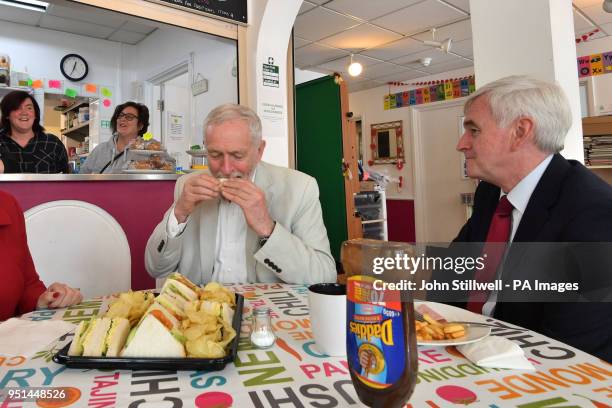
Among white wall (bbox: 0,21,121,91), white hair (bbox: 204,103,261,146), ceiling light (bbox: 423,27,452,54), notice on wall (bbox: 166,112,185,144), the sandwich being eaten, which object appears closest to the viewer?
the sandwich being eaten

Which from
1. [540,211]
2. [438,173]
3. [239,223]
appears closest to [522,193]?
[540,211]

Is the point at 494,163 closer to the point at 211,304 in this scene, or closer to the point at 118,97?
the point at 211,304

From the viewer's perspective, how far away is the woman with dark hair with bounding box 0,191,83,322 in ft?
3.92

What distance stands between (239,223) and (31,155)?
255cm

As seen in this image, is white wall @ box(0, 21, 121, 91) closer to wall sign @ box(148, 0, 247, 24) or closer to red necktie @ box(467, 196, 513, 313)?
wall sign @ box(148, 0, 247, 24)

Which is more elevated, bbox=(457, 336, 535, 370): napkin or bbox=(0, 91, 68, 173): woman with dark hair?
bbox=(0, 91, 68, 173): woman with dark hair

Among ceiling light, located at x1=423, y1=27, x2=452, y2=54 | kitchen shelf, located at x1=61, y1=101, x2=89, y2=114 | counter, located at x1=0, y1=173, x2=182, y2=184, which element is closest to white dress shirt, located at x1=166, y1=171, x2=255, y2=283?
counter, located at x1=0, y1=173, x2=182, y2=184

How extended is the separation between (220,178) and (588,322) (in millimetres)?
1288

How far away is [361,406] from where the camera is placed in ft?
1.97

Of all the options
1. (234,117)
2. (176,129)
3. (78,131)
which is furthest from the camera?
(78,131)

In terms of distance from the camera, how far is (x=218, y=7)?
335cm

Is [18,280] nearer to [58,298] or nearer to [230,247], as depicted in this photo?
[58,298]

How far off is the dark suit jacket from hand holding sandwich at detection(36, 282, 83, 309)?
4.16ft

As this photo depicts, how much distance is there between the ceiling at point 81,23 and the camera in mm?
5133
